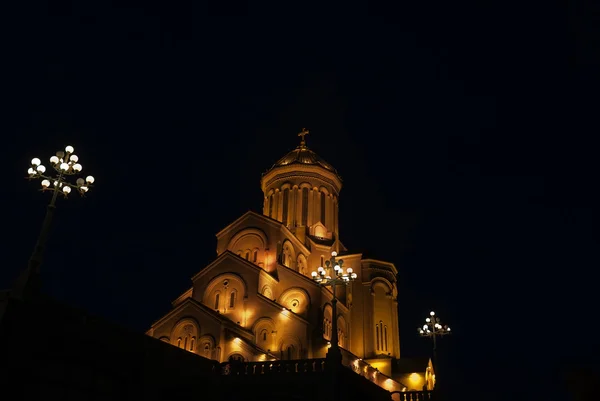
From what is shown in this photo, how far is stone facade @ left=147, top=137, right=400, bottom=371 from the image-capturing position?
93.1ft

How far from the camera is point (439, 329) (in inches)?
1007

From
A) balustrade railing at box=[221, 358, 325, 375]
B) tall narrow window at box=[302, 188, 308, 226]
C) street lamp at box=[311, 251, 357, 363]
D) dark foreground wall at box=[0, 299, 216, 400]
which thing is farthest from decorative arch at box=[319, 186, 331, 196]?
dark foreground wall at box=[0, 299, 216, 400]

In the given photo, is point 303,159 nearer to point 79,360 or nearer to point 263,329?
point 263,329

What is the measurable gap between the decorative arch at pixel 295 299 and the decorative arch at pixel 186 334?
614cm

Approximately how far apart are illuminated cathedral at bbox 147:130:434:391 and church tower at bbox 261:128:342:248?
0.07 meters

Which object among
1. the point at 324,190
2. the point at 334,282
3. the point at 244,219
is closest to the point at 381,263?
the point at 324,190

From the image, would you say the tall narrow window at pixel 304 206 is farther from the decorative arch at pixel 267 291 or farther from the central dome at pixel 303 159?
the decorative arch at pixel 267 291

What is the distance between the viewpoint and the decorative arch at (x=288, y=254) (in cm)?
3468

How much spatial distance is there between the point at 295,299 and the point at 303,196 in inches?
404

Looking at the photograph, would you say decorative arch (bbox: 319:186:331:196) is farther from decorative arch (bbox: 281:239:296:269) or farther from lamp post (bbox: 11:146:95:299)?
lamp post (bbox: 11:146:95:299)

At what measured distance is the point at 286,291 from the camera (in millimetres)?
32781

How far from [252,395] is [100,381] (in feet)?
14.7

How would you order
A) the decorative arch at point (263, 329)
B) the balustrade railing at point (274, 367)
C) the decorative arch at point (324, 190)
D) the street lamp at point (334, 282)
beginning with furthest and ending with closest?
the decorative arch at point (324, 190)
the decorative arch at point (263, 329)
the balustrade railing at point (274, 367)
the street lamp at point (334, 282)

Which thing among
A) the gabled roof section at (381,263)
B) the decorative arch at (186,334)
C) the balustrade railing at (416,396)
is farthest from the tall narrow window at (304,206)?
the balustrade railing at (416,396)
